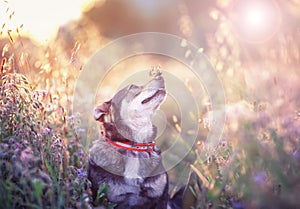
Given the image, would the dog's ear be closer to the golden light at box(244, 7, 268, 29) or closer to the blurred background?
the blurred background

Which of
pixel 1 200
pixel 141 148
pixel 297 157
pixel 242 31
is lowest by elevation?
pixel 1 200

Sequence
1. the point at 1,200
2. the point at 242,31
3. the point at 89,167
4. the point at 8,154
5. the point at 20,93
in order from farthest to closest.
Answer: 1. the point at 242,31
2. the point at 89,167
3. the point at 20,93
4. the point at 8,154
5. the point at 1,200

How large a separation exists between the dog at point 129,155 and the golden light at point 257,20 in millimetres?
1748

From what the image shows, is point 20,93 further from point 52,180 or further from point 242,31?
point 242,31

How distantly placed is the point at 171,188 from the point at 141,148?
1.09 metres

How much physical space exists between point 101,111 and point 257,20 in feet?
9.23

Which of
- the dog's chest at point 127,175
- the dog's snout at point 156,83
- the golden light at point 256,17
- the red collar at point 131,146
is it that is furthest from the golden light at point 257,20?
the dog's chest at point 127,175

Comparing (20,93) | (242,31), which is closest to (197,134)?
(242,31)

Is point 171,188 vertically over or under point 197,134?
under

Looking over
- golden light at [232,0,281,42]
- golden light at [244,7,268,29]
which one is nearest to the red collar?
golden light at [232,0,281,42]

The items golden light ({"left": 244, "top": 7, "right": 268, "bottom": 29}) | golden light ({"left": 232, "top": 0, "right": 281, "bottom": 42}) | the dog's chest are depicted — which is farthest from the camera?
golden light ({"left": 244, "top": 7, "right": 268, "bottom": 29})

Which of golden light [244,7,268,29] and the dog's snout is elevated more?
golden light [244,7,268,29]

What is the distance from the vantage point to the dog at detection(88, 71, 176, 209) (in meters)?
3.38

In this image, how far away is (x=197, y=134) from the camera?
15.7ft
